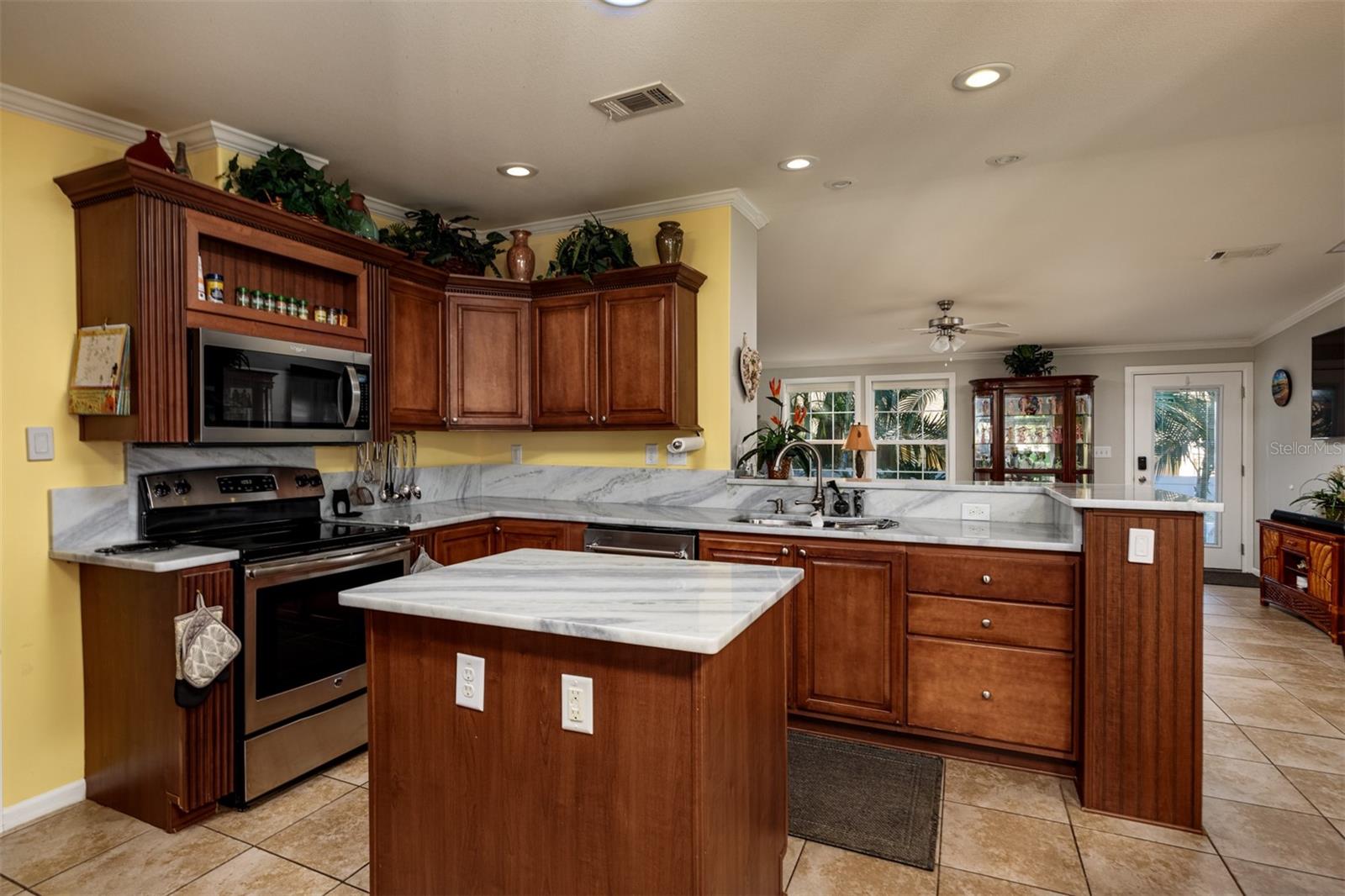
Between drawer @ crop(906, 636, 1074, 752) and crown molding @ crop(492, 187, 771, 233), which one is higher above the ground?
crown molding @ crop(492, 187, 771, 233)

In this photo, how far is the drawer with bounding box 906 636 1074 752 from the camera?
2.62 m

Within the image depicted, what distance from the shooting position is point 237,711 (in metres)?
2.42

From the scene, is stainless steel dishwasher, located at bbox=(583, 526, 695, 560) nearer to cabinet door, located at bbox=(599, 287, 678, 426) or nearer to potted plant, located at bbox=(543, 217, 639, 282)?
cabinet door, located at bbox=(599, 287, 678, 426)

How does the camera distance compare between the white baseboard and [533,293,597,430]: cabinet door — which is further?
[533,293,597,430]: cabinet door

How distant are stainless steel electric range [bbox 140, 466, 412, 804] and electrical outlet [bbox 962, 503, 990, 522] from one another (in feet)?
8.35

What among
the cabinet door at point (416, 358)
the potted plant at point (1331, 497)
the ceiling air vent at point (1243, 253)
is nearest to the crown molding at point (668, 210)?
the cabinet door at point (416, 358)


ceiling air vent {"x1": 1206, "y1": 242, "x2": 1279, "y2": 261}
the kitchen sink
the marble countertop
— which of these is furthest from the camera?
ceiling air vent {"x1": 1206, "y1": 242, "x2": 1279, "y2": 261}

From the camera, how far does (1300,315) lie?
19.6ft

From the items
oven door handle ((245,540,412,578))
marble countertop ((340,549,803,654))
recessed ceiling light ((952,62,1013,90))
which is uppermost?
recessed ceiling light ((952,62,1013,90))

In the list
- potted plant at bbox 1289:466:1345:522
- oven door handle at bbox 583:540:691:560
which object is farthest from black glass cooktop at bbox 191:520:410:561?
potted plant at bbox 1289:466:1345:522

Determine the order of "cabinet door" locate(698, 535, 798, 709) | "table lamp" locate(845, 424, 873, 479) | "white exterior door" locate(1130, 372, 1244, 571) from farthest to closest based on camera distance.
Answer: "white exterior door" locate(1130, 372, 1244, 571) < "table lamp" locate(845, 424, 873, 479) < "cabinet door" locate(698, 535, 798, 709)

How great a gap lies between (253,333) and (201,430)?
43 cm

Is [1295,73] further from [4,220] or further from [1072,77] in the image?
[4,220]

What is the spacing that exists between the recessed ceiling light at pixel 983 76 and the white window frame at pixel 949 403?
20.2 ft
